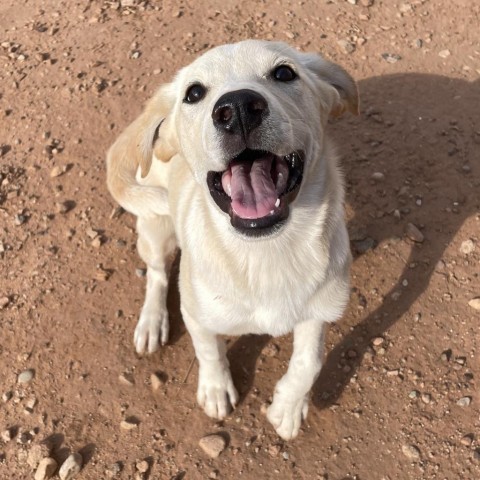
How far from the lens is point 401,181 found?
4117 mm

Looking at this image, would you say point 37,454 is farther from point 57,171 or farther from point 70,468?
point 57,171

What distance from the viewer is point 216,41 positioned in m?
5.21

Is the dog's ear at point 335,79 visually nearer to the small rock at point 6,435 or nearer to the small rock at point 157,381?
the small rock at point 157,381

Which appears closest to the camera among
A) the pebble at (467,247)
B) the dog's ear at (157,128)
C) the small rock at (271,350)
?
the dog's ear at (157,128)

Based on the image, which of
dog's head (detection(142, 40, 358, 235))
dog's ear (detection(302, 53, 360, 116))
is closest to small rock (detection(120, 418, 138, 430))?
dog's head (detection(142, 40, 358, 235))

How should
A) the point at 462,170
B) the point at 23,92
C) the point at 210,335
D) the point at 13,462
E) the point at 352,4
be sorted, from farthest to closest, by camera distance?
the point at 352,4 < the point at 23,92 < the point at 462,170 < the point at 13,462 < the point at 210,335

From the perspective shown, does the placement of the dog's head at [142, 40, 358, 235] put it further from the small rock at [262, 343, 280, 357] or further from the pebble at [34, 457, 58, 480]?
the pebble at [34, 457, 58, 480]

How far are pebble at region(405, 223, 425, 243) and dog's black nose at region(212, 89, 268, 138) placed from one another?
2130 mm

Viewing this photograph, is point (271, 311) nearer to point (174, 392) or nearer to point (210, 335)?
point (210, 335)

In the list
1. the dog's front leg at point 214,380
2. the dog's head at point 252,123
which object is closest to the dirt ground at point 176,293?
the dog's front leg at point 214,380

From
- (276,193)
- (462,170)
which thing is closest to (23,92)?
(276,193)

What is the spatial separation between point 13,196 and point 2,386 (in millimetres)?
1655

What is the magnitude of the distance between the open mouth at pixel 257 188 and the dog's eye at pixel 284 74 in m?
0.44

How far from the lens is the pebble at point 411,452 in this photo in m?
3.02
